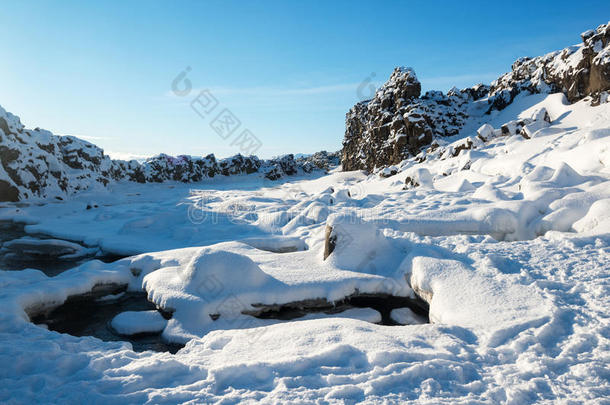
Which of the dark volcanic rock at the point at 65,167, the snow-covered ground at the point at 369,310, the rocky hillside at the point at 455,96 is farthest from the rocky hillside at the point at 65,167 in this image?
the rocky hillside at the point at 455,96

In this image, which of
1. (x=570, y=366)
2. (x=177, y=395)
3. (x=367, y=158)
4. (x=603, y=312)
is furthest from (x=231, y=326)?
(x=367, y=158)

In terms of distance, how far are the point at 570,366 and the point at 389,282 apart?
4098 mm

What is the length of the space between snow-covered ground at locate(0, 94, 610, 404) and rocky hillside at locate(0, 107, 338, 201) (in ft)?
60.8

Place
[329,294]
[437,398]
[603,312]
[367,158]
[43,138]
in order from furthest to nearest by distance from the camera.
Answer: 1. [367,158]
2. [43,138]
3. [329,294]
4. [603,312]
5. [437,398]

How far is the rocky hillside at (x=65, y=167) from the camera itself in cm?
2609

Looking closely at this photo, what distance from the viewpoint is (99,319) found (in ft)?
24.4

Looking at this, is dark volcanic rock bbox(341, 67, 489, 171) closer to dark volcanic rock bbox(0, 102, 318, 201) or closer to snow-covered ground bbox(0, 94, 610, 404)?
dark volcanic rock bbox(0, 102, 318, 201)

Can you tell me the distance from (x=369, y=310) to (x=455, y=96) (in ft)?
148

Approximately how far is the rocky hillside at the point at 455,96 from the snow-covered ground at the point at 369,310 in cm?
1825

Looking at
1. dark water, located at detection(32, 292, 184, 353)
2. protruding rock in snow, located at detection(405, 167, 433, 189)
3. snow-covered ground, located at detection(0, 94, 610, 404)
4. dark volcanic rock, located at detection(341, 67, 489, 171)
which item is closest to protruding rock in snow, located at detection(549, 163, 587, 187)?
snow-covered ground, located at detection(0, 94, 610, 404)

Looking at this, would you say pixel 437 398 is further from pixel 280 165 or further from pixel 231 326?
pixel 280 165

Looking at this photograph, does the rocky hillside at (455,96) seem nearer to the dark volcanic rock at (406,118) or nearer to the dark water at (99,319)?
the dark volcanic rock at (406,118)

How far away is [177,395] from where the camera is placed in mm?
3590

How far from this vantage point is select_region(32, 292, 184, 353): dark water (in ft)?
20.9
